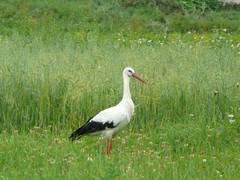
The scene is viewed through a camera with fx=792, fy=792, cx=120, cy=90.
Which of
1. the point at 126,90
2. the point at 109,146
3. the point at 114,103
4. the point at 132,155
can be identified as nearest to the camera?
the point at 132,155

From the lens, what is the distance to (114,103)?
11.1 m

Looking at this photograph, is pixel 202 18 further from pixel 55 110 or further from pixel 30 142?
pixel 30 142

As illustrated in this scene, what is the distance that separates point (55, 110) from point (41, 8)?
13.3 metres

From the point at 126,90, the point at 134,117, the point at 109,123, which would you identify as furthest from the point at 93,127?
the point at 134,117

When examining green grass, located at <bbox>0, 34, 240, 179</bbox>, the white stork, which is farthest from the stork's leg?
green grass, located at <bbox>0, 34, 240, 179</bbox>

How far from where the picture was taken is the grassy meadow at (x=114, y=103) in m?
8.53

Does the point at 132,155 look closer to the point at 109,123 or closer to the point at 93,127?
the point at 109,123

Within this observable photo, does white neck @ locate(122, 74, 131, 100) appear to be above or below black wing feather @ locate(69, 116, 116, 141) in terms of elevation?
above

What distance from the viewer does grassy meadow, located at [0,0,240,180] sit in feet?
28.0

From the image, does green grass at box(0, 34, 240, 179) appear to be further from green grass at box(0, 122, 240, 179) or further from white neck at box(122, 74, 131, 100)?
white neck at box(122, 74, 131, 100)

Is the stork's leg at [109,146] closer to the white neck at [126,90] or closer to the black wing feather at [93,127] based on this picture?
the black wing feather at [93,127]

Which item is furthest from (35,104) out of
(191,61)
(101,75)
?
(191,61)

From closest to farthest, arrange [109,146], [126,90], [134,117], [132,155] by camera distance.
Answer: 1. [132,155]
2. [109,146]
3. [126,90]
4. [134,117]

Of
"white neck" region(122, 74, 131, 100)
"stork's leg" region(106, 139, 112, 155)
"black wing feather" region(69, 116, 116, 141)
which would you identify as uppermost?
"white neck" region(122, 74, 131, 100)
